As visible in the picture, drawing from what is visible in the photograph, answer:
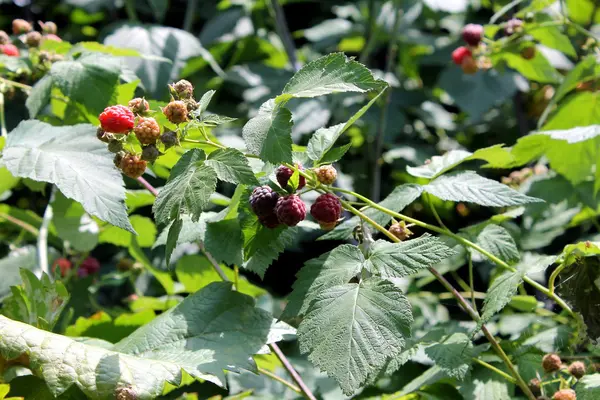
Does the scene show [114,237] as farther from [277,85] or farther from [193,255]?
[277,85]

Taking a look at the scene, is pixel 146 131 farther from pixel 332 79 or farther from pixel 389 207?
pixel 389 207

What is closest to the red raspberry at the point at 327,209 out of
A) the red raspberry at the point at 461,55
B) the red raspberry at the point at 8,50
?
the red raspberry at the point at 8,50

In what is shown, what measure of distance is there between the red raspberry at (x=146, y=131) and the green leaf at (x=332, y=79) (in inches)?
6.2

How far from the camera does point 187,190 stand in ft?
2.65

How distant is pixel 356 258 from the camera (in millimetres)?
894

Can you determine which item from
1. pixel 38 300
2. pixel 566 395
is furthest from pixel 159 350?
pixel 566 395

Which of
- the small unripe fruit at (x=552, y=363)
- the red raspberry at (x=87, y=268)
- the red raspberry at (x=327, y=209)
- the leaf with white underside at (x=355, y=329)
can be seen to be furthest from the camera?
the red raspberry at (x=87, y=268)

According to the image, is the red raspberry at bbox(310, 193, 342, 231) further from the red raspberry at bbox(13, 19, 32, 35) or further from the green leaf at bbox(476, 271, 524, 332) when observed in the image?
the red raspberry at bbox(13, 19, 32, 35)

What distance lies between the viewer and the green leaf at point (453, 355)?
0.98 meters

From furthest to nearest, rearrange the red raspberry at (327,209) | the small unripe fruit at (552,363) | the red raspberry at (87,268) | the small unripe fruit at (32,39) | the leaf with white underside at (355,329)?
the red raspberry at (87,268)
the small unripe fruit at (32,39)
the small unripe fruit at (552,363)
the red raspberry at (327,209)
the leaf with white underside at (355,329)

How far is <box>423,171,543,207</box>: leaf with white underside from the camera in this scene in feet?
3.17

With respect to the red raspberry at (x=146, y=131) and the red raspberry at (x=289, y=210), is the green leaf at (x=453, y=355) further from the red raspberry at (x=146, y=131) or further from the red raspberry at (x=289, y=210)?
the red raspberry at (x=146, y=131)

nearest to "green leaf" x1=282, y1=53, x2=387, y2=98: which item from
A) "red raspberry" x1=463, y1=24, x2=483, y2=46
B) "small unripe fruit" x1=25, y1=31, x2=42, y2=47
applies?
"small unripe fruit" x1=25, y1=31, x2=42, y2=47

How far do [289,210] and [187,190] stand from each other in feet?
0.40
